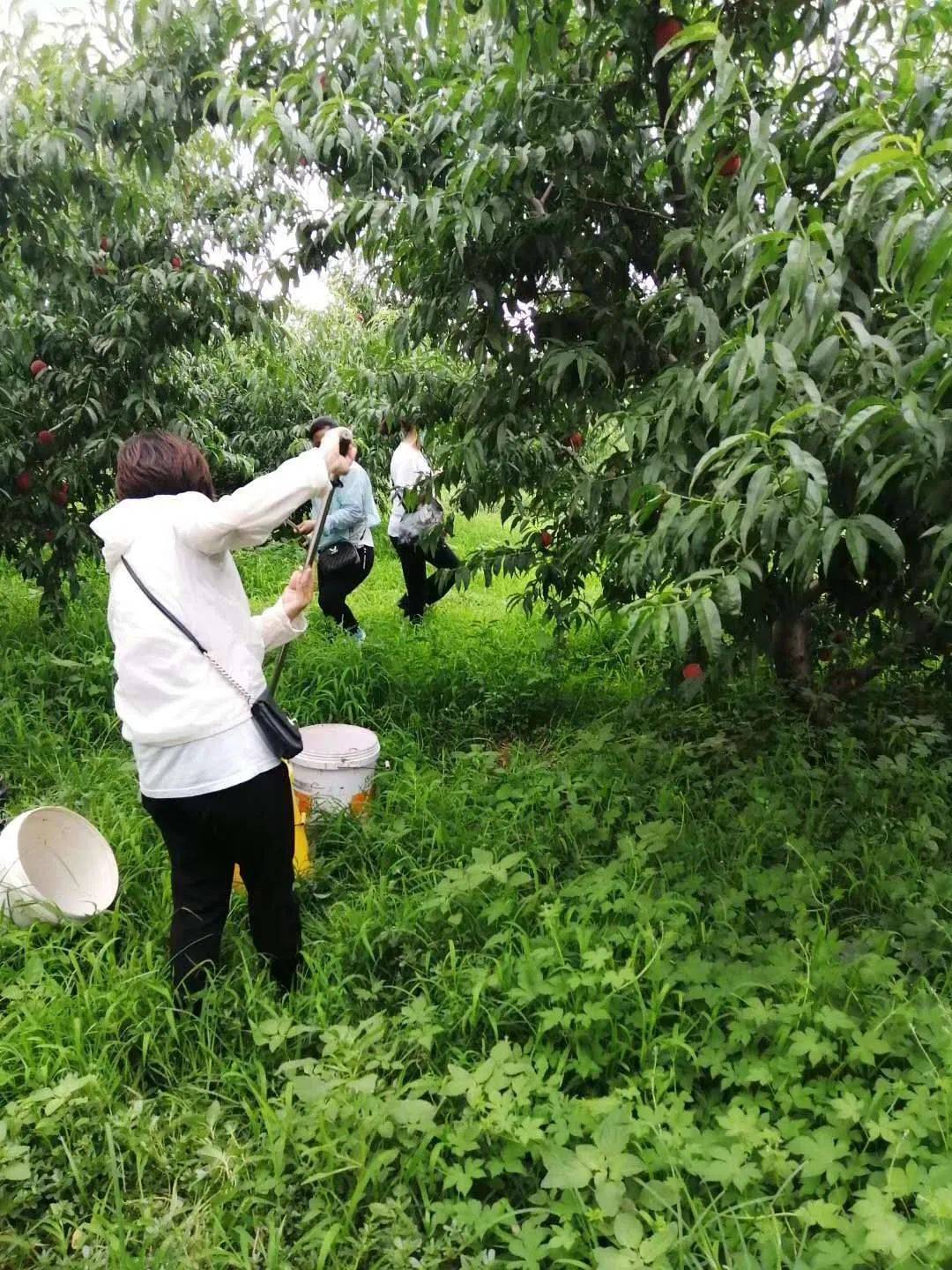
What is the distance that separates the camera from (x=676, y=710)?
3773 mm

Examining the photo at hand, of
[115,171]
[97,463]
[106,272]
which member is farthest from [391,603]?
[115,171]

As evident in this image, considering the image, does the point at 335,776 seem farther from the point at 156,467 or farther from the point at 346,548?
the point at 346,548

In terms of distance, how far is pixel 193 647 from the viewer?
6.39 ft

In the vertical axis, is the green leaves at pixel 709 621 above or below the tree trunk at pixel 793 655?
above

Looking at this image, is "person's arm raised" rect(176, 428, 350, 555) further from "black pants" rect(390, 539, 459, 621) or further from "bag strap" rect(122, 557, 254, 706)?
"black pants" rect(390, 539, 459, 621)

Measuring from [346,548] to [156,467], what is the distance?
2.93 m

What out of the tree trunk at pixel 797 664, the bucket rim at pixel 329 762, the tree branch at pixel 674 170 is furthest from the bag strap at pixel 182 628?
the tree trunk at pixel 797 664

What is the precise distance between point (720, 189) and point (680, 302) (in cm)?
37

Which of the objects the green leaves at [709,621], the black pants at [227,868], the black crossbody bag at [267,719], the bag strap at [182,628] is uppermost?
the green leaves at [709,621]

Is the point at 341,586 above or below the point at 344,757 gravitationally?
below

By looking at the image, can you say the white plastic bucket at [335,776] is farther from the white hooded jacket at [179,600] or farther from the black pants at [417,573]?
the black pants at [417,573]

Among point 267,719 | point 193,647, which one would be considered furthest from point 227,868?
point 193,647

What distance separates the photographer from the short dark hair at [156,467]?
2021 mm

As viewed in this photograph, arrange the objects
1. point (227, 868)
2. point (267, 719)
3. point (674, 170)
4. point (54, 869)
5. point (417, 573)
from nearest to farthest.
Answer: point (267, 719) < point (227, 868) < point (674, 170) < point (54, 869) < point (417, 573)
